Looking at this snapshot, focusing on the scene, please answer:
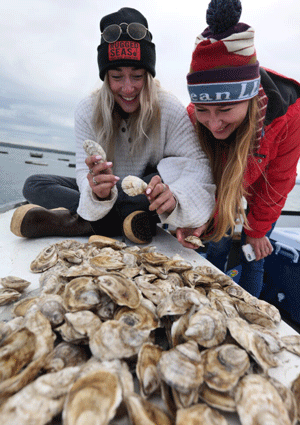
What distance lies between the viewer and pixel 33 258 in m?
1.13

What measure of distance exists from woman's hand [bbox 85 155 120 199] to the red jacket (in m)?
0.68

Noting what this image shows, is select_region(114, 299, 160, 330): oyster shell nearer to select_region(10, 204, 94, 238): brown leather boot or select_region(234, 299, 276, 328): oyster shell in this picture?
select_region(234, 299, 276, 328): oyster shell

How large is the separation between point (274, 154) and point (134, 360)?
4.21 ft

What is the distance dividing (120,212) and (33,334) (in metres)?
0.96

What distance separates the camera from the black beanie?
4.20ft

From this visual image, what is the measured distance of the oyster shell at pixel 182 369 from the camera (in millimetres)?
444

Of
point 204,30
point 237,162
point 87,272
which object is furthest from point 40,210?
point 204,30

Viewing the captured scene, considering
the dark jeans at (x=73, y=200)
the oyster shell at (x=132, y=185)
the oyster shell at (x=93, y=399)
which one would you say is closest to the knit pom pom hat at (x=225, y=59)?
the oyster shell at (x=132, y=185)

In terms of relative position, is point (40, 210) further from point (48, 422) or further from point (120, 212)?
point (48, 422)

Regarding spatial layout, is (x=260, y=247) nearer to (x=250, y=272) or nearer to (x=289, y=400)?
(x=250, y=272)

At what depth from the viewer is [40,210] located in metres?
1.30

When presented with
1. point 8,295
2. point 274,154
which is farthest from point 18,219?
Answer: point 274,154

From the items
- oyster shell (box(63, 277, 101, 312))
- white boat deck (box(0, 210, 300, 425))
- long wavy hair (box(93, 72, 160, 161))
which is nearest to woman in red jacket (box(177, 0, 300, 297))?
white boat deck (box(0, 210, 300, 425))

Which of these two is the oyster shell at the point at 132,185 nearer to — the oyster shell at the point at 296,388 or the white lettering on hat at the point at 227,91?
the white lettering on hat at the point at 227,91
